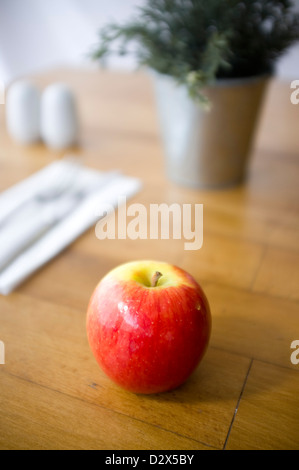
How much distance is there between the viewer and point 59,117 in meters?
1.04

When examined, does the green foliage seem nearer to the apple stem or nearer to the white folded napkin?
the white folded napkin

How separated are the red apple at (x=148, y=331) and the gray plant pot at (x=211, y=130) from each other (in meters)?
0.41

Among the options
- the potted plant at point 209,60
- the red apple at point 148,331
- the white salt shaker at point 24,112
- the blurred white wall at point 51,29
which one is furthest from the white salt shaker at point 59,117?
the blurred white wall at point 51,29

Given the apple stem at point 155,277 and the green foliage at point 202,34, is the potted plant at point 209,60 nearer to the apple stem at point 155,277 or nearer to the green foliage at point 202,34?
the green foliage at point 202,34

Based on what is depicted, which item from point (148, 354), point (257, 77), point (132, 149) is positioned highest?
point (257, 77)

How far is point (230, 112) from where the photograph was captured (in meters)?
0.79

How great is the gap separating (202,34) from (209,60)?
7 centimetres

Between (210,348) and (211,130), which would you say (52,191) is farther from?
(210,348)

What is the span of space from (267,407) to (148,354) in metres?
0.13

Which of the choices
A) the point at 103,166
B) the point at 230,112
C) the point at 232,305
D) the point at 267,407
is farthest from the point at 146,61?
the point at 267,407

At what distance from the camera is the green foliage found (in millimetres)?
710

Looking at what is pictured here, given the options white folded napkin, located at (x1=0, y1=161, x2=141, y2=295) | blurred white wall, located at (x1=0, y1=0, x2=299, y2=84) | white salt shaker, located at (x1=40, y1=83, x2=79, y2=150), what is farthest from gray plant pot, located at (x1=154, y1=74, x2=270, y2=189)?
blurred white wall, located at (x1=0, y1=0, x2=299, y2=84)

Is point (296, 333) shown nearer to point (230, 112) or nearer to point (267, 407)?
point (267, 407)

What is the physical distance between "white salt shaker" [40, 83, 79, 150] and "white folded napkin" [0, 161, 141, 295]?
0.33 ft
